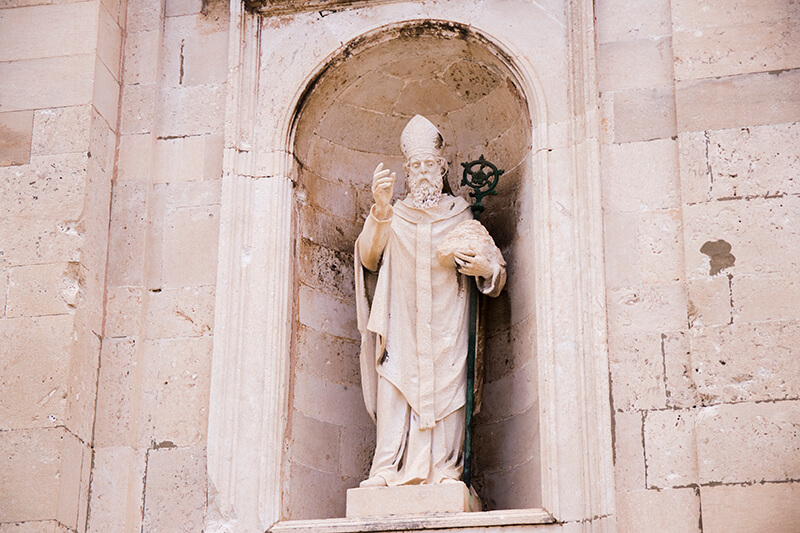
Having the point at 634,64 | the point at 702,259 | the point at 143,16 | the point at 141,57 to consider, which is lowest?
the point at 702,259

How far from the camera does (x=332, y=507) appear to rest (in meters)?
8.04

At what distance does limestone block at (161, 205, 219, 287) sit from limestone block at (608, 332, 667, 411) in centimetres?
209

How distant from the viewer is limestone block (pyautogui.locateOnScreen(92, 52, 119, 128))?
27.3 ft

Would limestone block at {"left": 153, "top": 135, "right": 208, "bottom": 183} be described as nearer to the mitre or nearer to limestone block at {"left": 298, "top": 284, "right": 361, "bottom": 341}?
limestone block at {"left": 298, "top": 284, "right": 361, "bottom": 341}

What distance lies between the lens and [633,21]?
26.9 ft

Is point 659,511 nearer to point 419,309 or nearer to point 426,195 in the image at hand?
point 419,309

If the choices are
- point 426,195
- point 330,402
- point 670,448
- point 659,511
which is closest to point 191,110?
point 426,195

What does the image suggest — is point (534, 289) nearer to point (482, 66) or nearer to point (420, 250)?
point (420, 250)

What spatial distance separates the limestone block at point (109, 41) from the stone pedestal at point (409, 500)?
2.74 metres

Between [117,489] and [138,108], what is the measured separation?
2111 mm

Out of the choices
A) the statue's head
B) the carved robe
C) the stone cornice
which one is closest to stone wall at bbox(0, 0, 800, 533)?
the stone cornice

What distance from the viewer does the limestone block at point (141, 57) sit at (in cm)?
859

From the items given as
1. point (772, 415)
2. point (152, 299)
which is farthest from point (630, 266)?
point (152, 299)

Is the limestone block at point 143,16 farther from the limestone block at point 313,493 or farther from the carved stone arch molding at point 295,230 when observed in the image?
the limestone block at point 313,493
